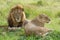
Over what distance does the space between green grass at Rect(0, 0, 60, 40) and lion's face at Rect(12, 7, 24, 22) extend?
2.78 ft

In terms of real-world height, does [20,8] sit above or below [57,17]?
above

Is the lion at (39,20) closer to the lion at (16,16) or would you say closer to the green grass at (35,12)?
the green grass at (35,12)

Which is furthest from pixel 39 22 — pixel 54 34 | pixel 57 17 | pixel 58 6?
pixel 58 6

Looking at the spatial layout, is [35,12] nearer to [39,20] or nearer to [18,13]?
[18,13]

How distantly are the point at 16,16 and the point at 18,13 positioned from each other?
138mm

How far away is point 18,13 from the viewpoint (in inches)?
475

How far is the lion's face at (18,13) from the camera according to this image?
12016mm

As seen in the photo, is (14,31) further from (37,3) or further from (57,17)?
(37,3)

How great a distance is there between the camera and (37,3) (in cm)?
1652

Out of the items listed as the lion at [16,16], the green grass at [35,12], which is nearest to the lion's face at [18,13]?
the lion at [16,16]

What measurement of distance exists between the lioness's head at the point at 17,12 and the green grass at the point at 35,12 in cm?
84

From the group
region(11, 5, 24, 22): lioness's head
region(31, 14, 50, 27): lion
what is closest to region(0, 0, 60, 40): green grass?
region(31, 14, 50, 27): lion

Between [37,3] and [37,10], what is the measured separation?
156 cm

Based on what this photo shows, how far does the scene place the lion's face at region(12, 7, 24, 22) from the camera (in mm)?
12016
